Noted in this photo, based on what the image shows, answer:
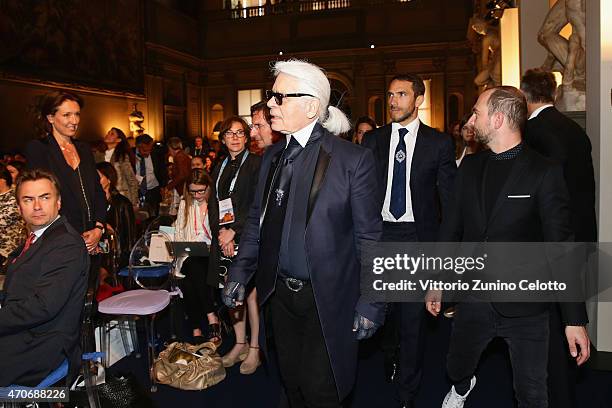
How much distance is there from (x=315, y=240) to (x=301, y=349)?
0.50 meters

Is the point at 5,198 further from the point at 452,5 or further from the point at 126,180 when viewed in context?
the point at 452,5

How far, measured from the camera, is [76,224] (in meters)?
3.60

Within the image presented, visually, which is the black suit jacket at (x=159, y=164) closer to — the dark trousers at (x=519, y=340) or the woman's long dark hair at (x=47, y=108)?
the woman's long dark hair at (x=47, y=108)

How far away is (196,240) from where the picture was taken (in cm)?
452

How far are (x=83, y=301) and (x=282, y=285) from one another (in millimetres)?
937

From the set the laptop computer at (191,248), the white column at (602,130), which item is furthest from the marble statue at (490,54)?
the laptop computer at (191,248)

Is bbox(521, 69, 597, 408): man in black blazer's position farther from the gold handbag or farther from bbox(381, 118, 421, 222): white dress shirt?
the gold handbag

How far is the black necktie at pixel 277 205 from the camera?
2324 mm

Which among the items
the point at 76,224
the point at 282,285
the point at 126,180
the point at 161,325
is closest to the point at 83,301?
the point at 282,285

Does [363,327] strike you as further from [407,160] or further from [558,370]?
[407,160]

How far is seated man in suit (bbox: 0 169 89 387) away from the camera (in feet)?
7.75

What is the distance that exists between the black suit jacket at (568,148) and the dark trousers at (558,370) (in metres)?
1.10

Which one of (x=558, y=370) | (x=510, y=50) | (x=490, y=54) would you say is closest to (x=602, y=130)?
(x=558, y=370)

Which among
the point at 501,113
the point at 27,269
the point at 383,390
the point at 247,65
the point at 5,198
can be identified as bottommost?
the point at 383,390
